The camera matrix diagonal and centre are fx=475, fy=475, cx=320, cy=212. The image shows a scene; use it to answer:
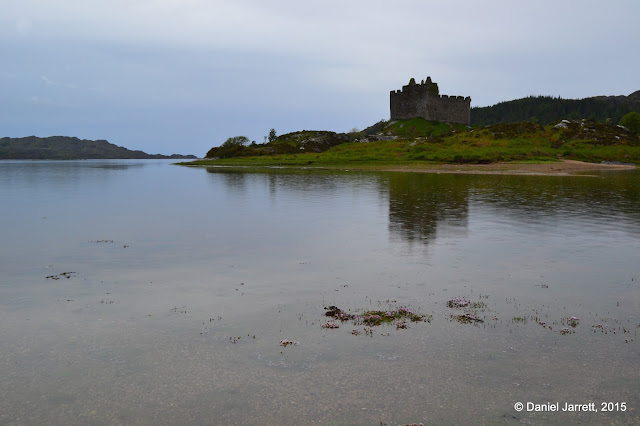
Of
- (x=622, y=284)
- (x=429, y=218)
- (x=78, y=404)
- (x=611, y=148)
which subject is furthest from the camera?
(x=611, y=148)

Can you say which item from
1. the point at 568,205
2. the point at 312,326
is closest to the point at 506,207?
the point at 568,205

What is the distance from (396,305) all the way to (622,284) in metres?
8.57

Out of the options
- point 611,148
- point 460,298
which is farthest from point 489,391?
point 611,148

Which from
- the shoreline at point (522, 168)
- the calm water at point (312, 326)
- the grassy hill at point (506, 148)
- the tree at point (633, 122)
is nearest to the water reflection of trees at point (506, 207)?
the calm water at point (312, 326)

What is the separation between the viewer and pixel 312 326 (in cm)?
1277

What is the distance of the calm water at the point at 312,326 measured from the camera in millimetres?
8914

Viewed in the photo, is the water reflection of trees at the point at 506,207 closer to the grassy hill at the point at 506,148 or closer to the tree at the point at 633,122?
the grassy hill at the point at 506,148

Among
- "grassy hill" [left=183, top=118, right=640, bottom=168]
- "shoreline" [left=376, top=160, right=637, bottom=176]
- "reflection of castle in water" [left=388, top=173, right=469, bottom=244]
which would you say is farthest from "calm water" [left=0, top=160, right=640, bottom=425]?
"grassy hill" [left=183, top=118, right=640, bottom=168]

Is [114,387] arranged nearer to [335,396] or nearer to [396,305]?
[335,396]

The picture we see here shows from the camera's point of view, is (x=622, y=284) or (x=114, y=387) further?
(x=622, y=284)

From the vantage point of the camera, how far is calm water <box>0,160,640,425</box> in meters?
8.91

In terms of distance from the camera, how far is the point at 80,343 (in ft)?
38.0

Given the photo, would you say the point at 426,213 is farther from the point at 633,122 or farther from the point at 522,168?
the point at 633,122

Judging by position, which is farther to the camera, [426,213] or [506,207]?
[506,207]
